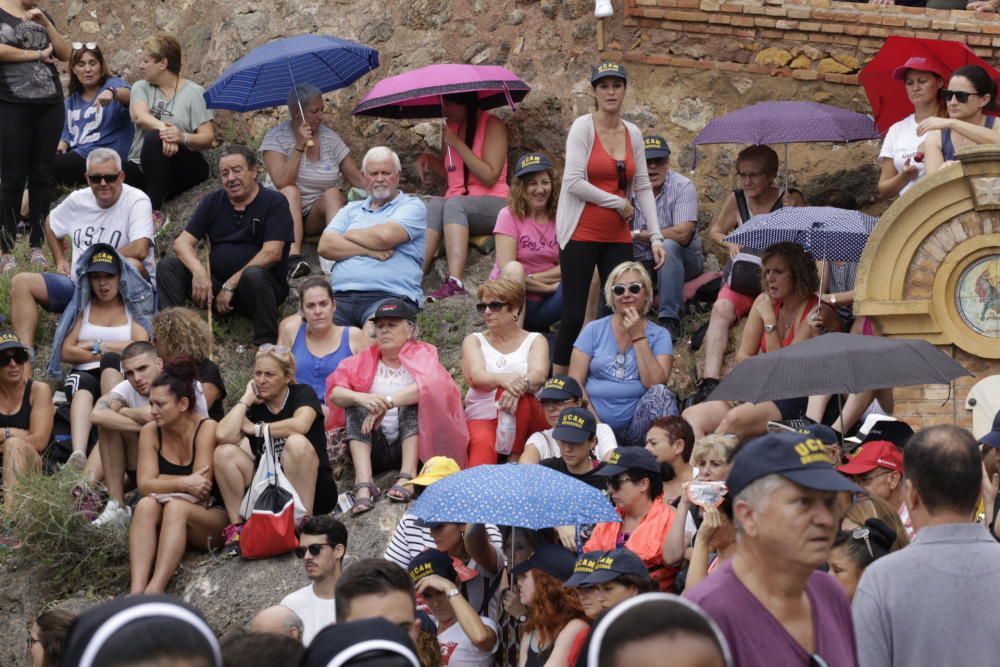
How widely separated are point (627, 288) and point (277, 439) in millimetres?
2225

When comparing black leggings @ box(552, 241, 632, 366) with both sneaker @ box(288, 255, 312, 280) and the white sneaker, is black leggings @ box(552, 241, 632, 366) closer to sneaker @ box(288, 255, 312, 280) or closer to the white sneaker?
sneaker @ box(288, 255, 312, 280)

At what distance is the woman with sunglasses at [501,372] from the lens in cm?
920

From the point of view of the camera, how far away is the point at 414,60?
13320mm

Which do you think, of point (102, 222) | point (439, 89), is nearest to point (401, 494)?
point (102, 222)

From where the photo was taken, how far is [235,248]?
1115 centimetres

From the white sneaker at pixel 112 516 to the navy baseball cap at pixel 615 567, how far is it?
3.66 m

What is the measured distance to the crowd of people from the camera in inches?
153

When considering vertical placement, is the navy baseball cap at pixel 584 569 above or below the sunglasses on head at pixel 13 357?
below

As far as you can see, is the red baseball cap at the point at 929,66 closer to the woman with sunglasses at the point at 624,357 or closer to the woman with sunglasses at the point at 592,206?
the woman with sunglasses at the point at 592,206

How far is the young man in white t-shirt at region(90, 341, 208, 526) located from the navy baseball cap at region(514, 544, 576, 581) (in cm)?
262

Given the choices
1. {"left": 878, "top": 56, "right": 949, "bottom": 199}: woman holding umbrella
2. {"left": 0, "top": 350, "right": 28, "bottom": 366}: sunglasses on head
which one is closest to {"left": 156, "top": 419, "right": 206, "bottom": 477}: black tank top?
{"left": 0, "top": 350, "right": 28, "bottom": 366}: sunglasses on head

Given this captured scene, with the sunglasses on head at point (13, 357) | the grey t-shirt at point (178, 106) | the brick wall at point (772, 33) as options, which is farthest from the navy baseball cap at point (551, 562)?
the grey t-shirt at point (178, 106)

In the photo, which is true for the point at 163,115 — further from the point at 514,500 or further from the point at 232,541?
the point at 514,500

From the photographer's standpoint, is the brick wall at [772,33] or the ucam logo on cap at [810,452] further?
the brick wall at [772,33]
